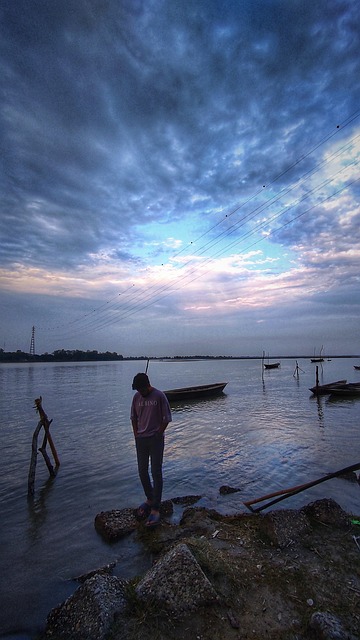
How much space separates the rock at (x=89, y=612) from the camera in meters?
3.69

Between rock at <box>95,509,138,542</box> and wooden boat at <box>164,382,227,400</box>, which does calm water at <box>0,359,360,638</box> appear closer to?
rock at <box>95,509,138,542</box>

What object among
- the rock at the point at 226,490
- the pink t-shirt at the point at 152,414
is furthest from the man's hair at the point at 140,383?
the rock at the point at 226,490

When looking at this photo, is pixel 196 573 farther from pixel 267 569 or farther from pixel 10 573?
pixel 10 573

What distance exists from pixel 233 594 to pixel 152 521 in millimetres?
2576

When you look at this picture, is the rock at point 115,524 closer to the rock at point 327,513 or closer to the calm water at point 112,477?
the calm water at point 112,477

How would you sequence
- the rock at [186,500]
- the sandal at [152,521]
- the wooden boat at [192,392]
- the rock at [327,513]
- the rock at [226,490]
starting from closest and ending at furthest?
the rock at [327,513] → the sandal at [152,521] → the rock at [186,500] → the rock at [226,490] → the wooden boat at [192,392]

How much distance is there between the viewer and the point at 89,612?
3842mm

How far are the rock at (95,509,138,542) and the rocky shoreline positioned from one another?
0.90 meters

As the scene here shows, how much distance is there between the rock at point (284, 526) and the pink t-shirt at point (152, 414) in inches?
100

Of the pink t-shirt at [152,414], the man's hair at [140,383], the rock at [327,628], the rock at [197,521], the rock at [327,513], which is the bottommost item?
the rock at [197,521]

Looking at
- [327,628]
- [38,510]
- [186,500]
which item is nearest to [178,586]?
[327,628]

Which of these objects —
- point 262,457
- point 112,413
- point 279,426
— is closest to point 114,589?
point 262,457

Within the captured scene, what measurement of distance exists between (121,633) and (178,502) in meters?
4.44

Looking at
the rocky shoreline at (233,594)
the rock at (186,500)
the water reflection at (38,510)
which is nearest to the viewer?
the rocky shoreline at (233,594)
